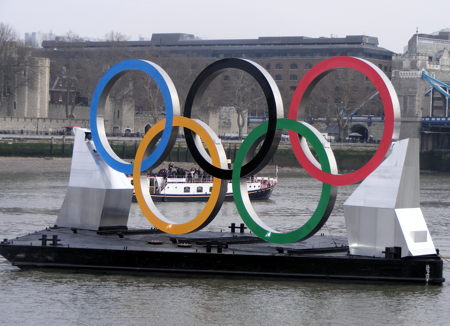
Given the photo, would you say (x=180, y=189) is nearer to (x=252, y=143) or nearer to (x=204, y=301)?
(x=252, y=143)

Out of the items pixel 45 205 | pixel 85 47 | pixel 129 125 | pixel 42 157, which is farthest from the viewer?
pixel 85 47

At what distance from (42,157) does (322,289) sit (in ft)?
215

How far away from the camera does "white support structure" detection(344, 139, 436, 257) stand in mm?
33188

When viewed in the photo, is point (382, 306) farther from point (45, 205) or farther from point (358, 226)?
point (45, 205)

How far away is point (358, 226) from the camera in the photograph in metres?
33.9

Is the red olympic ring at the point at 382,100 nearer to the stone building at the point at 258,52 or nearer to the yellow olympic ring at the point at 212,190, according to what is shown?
the yellow olympic ring at the point at 212,190

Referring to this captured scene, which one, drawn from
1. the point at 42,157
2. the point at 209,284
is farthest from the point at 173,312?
the point at 42,157

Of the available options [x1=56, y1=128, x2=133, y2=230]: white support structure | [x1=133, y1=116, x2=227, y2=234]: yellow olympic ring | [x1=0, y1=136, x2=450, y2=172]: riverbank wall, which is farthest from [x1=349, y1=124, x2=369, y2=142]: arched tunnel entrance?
[x1=133, y1=116, x2=227, y2=234]: yellow olympic ring

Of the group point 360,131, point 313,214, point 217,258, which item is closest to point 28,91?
point 360,131

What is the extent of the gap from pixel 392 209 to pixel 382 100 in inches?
121

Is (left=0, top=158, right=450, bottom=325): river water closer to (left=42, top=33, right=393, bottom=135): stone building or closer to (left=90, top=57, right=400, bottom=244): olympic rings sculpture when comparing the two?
(left=90, top=57, right=400, bottom=244): olympic rings sculpture

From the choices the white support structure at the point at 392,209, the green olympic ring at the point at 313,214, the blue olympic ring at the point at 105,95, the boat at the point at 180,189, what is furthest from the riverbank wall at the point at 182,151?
the white support structure at the point at 392,209

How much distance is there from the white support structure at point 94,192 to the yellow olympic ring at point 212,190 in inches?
44.4

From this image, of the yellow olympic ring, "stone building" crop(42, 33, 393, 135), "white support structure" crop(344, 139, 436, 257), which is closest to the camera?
"white support structure" crop(344, 139, 436, 257)
